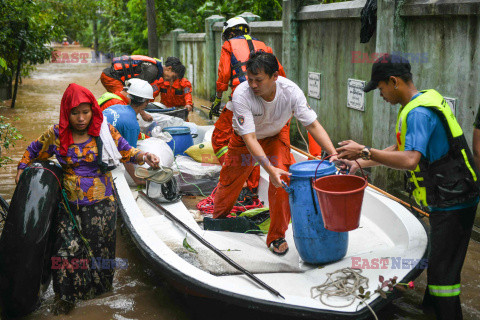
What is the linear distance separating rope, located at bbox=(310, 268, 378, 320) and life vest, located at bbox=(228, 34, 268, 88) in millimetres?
3362

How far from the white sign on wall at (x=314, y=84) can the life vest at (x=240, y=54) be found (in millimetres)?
2111

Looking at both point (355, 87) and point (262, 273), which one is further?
point (355, 87)

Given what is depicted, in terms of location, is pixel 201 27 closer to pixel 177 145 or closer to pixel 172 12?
pixel 172 12

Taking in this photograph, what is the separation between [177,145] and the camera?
683cm

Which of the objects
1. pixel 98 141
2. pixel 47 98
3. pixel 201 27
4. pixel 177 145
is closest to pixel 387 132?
pixel 177 145

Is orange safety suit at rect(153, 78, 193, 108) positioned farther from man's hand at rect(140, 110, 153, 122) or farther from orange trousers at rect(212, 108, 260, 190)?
orange trousers at rect(212, 108, 260, 190)

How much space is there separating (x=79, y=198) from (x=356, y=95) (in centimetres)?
440

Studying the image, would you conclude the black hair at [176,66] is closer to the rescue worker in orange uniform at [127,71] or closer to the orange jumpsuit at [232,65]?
the rescue worker in orange uniform at [127,71]

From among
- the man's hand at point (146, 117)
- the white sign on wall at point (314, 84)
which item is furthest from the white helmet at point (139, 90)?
the white sign on wall at point (314, 84)

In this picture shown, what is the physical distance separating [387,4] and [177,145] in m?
3.09

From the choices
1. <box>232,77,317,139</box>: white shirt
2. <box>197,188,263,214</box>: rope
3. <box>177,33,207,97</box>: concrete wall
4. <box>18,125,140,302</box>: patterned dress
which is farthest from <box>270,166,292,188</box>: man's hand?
<box>177,33,207,97</box>: concrete wall

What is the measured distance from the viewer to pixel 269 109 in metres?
4.11

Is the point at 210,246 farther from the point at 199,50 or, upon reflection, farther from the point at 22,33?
the point at 199,50

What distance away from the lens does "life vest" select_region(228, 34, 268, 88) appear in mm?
6203
